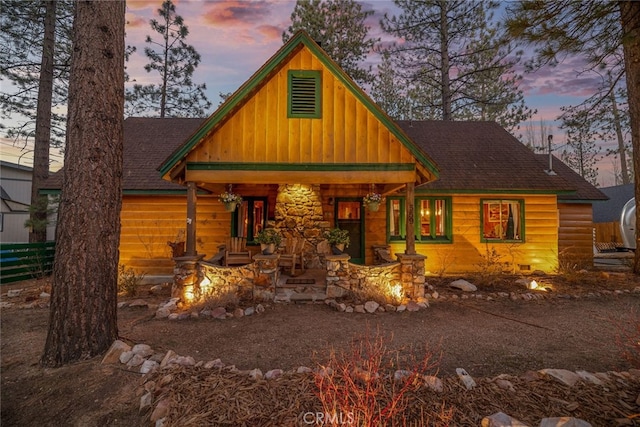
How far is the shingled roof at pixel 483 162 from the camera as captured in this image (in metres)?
10.3

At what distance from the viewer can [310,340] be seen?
4.82 meters

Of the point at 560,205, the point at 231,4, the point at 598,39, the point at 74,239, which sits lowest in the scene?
the point at 74,239

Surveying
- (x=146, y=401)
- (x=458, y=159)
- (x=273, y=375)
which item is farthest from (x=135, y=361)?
(x=458, y=159)

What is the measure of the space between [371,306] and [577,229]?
11.2 m

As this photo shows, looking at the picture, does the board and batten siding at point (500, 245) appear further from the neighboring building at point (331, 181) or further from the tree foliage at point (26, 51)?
the tree foliage at point (26, 51)

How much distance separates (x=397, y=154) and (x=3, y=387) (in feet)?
26.0

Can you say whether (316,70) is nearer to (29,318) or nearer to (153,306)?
(153,306)

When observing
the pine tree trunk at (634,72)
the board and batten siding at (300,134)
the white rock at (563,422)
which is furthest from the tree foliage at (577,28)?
the white rock at (563,422)

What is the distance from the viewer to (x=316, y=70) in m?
7.58

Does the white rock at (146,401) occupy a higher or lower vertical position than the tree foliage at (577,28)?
lower

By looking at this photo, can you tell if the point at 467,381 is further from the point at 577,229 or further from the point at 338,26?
the point at 338,26

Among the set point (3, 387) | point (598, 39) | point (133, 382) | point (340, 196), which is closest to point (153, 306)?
point (3, 387)

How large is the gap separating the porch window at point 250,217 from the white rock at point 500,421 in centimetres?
887

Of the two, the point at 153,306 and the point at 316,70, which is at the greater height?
the point at 316,70
